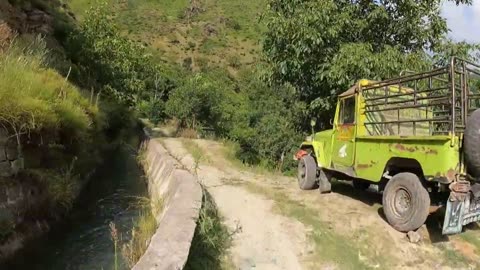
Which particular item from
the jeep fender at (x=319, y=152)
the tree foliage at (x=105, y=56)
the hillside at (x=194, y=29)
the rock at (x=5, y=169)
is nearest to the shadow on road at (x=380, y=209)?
the jeep fender at (x=319, y=152)

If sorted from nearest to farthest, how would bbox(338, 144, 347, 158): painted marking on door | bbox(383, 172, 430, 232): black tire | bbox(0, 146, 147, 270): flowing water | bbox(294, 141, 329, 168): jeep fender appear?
bbox(383, 172, 430, 232): black tire → bbox(0, 146, 147, 270): flowing water → bbox(338, 144, 347, 158): painted marking on door → bbox(294, 141, 329, 168): jeep fender

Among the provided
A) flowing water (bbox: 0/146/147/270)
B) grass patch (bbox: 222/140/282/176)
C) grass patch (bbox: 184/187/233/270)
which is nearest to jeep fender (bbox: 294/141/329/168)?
grass patch (bbox: 222/140/282/176)

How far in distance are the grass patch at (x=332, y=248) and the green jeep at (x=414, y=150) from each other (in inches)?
36.6

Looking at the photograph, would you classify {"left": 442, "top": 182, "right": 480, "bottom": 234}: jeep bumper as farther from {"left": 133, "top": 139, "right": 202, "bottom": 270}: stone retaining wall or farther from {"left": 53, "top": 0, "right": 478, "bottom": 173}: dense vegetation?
{"left": 53, "top": 0, "right": 478, "bottom": 173}: dense vegetation

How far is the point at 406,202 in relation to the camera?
6.89m

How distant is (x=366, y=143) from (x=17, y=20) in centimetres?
1279

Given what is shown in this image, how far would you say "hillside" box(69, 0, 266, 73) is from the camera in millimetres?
68250

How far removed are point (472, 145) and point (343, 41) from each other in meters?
6.58

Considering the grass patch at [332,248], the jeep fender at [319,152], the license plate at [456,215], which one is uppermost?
the jeep fender at [319,152]

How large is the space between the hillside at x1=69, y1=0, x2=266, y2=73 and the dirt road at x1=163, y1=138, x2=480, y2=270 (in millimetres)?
57546

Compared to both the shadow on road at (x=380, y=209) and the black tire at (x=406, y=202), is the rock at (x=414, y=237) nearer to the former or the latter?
the black tire at (x=406, y=202)

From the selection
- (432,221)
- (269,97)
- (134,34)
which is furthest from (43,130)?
(134,34)

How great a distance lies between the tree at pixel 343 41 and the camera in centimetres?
1091

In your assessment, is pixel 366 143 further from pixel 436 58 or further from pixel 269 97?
pixel 269 97
